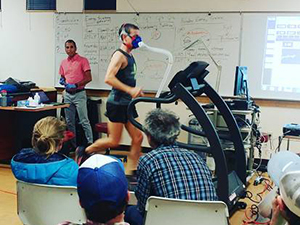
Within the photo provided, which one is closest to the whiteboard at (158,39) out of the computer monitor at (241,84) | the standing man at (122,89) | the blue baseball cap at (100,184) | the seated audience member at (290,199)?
the computer monitor at (241,84)

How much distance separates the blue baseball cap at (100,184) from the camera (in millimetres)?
1270

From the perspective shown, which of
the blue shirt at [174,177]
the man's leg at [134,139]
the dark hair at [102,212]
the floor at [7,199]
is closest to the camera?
the dark hair at [102,212]

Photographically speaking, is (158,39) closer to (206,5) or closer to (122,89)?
(206,5)

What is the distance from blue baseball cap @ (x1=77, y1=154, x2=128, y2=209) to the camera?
127 cm

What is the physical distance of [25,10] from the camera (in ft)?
22.0

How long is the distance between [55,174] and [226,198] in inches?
56.2

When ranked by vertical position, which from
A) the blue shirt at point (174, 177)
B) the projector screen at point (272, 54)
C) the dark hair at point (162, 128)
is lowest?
the blue shirt at point (174, 177)

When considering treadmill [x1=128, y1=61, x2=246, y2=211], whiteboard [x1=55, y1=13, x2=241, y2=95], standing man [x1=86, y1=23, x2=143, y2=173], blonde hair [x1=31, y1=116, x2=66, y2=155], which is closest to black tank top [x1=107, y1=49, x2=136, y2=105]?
standing man [x1=86, y1=23, x2=143, y2=173]

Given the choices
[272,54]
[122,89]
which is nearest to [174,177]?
[122,89]

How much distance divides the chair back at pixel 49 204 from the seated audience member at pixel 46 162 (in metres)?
0.08

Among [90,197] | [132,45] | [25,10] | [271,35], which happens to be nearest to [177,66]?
[271,35]

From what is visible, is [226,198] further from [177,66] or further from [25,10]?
[25,10]

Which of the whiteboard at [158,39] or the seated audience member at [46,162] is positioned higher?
the whiteboard at [158,39]

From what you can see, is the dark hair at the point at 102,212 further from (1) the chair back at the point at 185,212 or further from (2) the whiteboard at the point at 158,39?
(2) the whiteboard at the point at 158,39
